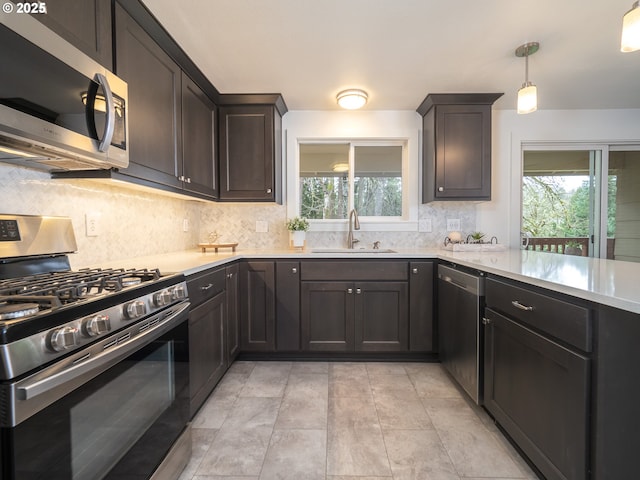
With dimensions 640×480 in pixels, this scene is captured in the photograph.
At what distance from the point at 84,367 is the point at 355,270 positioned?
1.90 metres

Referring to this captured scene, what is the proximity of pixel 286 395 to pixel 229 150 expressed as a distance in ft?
6.50

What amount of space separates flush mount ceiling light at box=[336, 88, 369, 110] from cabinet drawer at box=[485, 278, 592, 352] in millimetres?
1770

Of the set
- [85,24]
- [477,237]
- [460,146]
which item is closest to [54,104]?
[85,24]

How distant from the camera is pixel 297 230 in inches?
111

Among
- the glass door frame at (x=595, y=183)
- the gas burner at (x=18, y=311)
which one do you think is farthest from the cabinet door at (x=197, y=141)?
the glass door frame at (x=595, y=183)

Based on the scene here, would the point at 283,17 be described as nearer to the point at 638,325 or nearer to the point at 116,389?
the point at 116,389

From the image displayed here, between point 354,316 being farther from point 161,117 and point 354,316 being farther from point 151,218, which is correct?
point 161,117

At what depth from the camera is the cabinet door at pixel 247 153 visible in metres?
2.64

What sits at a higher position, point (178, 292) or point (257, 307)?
point (178, 292)

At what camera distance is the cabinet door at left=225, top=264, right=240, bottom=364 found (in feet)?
7.20

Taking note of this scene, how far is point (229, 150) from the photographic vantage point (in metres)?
2.65

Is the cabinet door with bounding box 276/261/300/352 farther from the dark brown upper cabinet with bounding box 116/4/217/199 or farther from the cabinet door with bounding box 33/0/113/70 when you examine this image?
the cabinet door with bounding box 33/0/113/70

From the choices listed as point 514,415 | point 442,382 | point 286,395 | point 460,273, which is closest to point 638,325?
point 514,415

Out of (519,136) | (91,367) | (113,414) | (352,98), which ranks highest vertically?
(352,98)
